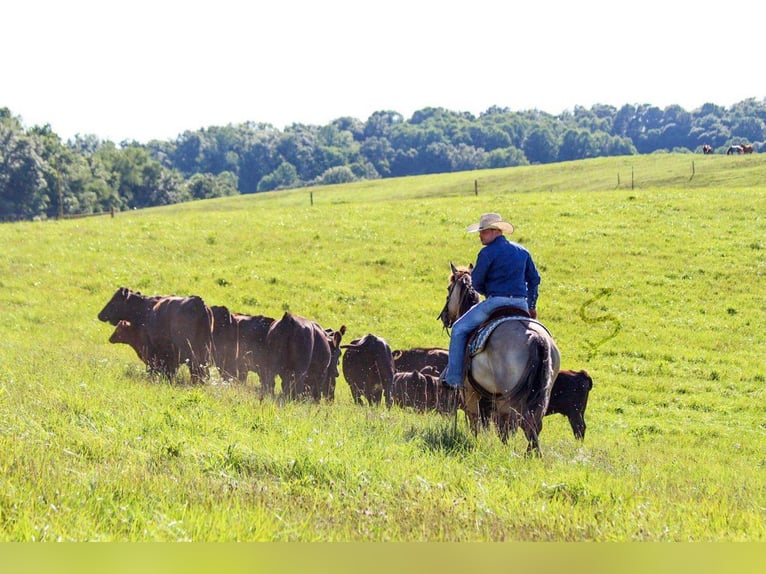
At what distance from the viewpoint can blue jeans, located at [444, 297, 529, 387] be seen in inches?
400

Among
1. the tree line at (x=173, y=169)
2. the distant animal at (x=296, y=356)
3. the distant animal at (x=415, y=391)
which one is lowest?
the distant animal at (x=415, y=391)

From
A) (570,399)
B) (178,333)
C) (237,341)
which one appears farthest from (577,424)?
(178,333)

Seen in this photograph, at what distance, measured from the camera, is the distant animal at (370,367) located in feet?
54.1

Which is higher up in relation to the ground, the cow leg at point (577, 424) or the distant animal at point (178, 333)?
the distant animal at point (178, 333)

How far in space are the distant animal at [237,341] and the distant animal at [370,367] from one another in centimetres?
195

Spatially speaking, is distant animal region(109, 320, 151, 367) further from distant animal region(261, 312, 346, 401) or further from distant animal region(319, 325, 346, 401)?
distant animal region(319, 325, 346, 401)

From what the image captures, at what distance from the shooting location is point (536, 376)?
9828 millimetres

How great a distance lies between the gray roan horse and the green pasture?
0.39 m

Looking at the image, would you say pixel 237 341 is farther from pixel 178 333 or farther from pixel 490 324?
pixel 490 324

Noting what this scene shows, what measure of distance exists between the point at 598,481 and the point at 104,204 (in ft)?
368

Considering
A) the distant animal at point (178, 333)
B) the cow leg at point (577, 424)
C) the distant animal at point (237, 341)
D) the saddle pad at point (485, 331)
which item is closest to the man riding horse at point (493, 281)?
the saddle pad at point (485, 331)

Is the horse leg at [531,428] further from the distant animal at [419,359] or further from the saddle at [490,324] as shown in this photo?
the distant animal at [419,359]

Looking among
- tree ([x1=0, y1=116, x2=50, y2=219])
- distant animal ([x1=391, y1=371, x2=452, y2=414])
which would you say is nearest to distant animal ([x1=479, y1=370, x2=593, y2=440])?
distant animal ([x1=391, y1=371, x2=452, y2=414])

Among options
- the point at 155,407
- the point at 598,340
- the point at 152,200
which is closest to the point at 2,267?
the point at 598,340
